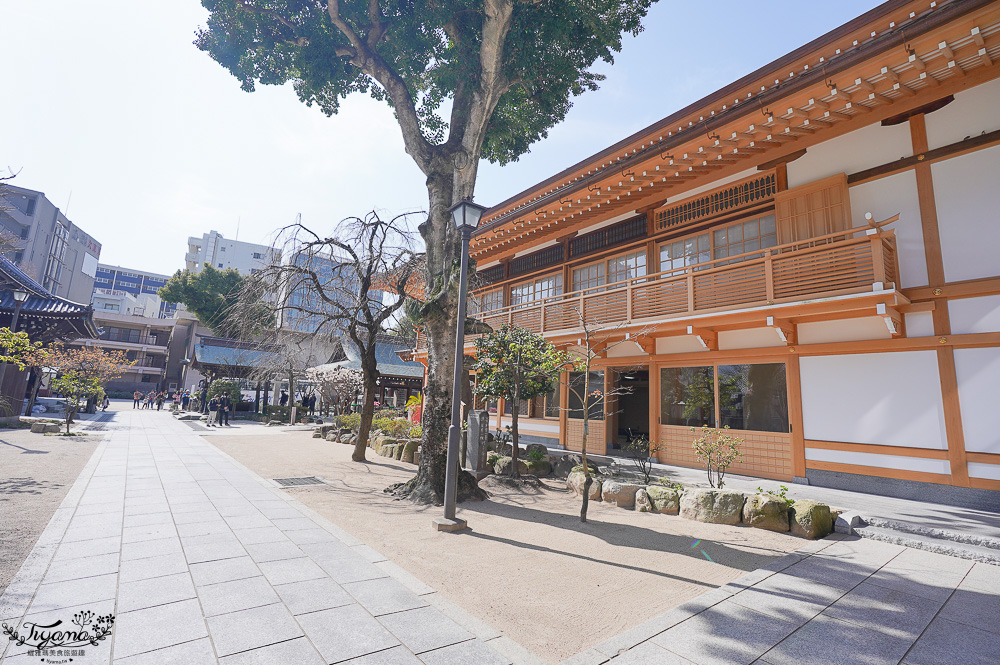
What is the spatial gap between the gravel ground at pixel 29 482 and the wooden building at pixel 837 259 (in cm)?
849

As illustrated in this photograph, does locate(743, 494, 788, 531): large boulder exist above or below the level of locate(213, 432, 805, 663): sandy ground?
above

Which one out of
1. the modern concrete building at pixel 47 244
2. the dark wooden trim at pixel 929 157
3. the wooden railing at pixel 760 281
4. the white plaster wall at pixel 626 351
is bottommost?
the white plaster wall at pixel 626 351

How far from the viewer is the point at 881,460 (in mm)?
7570

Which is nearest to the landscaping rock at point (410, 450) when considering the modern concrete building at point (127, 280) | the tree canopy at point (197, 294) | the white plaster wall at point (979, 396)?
the white plaster wall at point (979, 396)

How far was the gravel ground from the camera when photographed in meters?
4.32

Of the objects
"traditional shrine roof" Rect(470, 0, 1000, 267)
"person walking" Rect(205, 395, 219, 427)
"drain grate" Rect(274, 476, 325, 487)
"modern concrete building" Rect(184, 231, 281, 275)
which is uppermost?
"modern concrete building" Rect(184, 231, 281, 275)

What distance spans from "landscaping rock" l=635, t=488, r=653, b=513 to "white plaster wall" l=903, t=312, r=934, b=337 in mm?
5348

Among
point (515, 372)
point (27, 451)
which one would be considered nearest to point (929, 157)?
point (515, 372)

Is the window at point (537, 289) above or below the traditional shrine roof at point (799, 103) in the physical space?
below

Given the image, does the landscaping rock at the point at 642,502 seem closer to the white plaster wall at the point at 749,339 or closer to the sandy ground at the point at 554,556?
the sandy ground at the point at 554,556

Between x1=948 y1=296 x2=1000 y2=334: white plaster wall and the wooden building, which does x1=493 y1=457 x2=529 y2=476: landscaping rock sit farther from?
x1=948 y1=296 x2=1000 y2=334: white plaster wall

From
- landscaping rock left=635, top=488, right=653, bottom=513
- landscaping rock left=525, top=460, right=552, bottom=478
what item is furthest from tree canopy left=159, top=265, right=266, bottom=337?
landscaping rock left=635, top=488, right=653, bottom=513

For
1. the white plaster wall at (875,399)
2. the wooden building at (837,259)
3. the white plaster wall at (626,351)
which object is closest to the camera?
the wooden building at (837,259)

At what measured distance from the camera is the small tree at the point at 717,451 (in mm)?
7547
